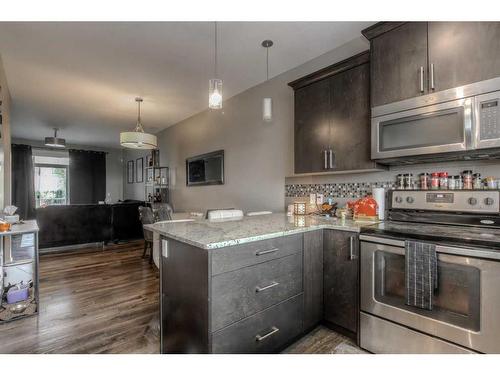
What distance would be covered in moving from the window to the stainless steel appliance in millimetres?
8267

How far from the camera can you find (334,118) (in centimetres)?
227

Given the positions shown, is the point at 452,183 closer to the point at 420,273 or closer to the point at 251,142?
the point at 420,273

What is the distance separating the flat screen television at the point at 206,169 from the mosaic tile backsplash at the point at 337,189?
4.78ft

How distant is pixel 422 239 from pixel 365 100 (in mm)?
1215

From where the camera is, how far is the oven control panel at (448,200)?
5.09 feet

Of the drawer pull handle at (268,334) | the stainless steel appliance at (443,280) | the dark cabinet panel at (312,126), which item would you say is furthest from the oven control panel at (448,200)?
the drawer pull handle at (268,334)

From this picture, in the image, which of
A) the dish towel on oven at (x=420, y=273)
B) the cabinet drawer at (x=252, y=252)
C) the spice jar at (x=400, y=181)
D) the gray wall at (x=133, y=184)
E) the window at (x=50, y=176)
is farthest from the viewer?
the gray wall at (x=133, y=184)

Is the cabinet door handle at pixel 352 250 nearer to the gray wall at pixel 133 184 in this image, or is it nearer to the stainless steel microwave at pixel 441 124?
the stainless steel microwave at pixel 441 124

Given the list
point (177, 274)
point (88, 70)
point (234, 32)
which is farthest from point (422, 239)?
point (88, 70)

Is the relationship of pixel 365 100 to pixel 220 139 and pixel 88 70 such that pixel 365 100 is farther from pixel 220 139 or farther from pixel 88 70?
pixel 88 70

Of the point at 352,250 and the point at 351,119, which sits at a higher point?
the point at 351,119

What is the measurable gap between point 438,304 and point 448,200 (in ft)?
2.47

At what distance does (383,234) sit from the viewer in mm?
1529

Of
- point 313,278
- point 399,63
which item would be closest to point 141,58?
point 399,63
